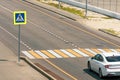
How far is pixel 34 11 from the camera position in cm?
6606

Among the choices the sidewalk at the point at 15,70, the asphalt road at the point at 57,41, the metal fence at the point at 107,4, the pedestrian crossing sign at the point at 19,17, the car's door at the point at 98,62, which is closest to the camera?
the sidewalk at the point at 15,70

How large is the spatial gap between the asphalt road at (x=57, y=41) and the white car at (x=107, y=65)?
1.98 ft

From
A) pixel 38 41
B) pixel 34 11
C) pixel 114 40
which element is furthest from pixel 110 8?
pixel 38 41

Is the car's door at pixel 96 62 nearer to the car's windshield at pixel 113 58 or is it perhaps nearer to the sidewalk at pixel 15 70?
the car's windshield at pixel 113 58

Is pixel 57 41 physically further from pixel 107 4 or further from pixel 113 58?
pixel 107 4

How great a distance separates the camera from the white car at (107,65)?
27953 mm

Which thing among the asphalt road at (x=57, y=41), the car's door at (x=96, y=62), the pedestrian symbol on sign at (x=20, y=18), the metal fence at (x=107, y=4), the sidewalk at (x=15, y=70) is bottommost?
the metal fence at (x=107, y=4)

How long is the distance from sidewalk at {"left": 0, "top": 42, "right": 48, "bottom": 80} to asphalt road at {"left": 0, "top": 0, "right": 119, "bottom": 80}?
5.39ft

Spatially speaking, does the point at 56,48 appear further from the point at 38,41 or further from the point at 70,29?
the point at 70,29

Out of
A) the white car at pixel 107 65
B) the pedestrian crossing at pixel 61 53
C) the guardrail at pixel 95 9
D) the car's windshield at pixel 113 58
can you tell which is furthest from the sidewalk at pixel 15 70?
the guardrail at pixel 95 9

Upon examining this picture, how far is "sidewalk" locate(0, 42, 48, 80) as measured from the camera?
27938mm

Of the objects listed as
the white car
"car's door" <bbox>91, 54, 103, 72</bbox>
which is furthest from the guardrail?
the white car

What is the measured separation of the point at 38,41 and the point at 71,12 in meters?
22.8

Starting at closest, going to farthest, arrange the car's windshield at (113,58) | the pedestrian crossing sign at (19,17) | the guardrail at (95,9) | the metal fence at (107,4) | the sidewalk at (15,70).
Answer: the sidewalk at (15,70) < the car's windshield at (113,58) < the pedestrian crossing sign at (19,17) < the guardrail at (95,9) < the metal fence at (107,4)
